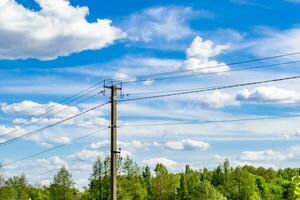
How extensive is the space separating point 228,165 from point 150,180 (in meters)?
17.7

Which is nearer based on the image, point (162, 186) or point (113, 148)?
point (113, 148)

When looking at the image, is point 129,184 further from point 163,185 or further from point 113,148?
point 113,148

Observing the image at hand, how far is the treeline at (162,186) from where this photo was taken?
95312mm

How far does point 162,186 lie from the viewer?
130 metres

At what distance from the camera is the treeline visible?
313 feet

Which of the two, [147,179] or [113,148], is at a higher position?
[147,179]

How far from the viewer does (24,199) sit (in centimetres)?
15262

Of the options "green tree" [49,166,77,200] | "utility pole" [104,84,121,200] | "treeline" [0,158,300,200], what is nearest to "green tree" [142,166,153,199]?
"treeline" [0,158,300,200]

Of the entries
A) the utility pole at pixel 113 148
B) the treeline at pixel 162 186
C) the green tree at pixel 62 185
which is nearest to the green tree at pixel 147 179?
the treeline at pixel 162 186

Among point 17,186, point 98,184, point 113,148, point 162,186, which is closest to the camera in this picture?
point 113,148

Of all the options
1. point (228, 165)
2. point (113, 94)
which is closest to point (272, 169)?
A: point (228, 165)

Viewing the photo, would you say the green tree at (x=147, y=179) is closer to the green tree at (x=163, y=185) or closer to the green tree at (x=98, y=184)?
the green tree at (x=163, y=185)

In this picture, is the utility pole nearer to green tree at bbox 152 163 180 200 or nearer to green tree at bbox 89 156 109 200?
green tree at bbox 89 156 109 200

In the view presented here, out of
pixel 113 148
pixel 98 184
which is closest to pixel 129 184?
pixel 98 184
